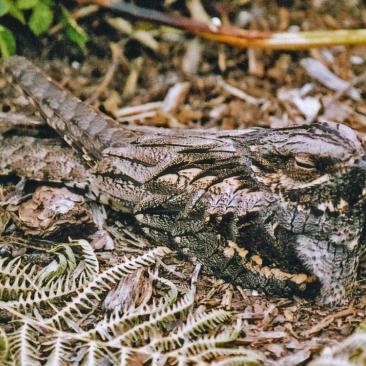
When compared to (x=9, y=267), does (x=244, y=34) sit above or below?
above

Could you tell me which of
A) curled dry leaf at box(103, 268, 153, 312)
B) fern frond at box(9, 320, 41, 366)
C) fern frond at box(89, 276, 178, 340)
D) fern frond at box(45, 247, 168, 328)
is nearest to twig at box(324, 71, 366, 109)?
fern frond at box(45, 247, 168, 328)

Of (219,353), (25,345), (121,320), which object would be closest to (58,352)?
(25,345)

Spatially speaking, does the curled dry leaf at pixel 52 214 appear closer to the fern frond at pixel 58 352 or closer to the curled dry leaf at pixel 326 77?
the fern frond at pixel 58 352

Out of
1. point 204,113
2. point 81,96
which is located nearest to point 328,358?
point 204,113

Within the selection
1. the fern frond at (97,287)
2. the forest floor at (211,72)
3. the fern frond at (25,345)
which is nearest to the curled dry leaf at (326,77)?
the forest floor at (211,72)

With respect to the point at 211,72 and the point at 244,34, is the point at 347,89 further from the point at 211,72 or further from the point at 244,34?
the point at 211,72

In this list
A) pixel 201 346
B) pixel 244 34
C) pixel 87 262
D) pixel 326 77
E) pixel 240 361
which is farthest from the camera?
pixel 326 77

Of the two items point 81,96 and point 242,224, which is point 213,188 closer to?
point 242,224
